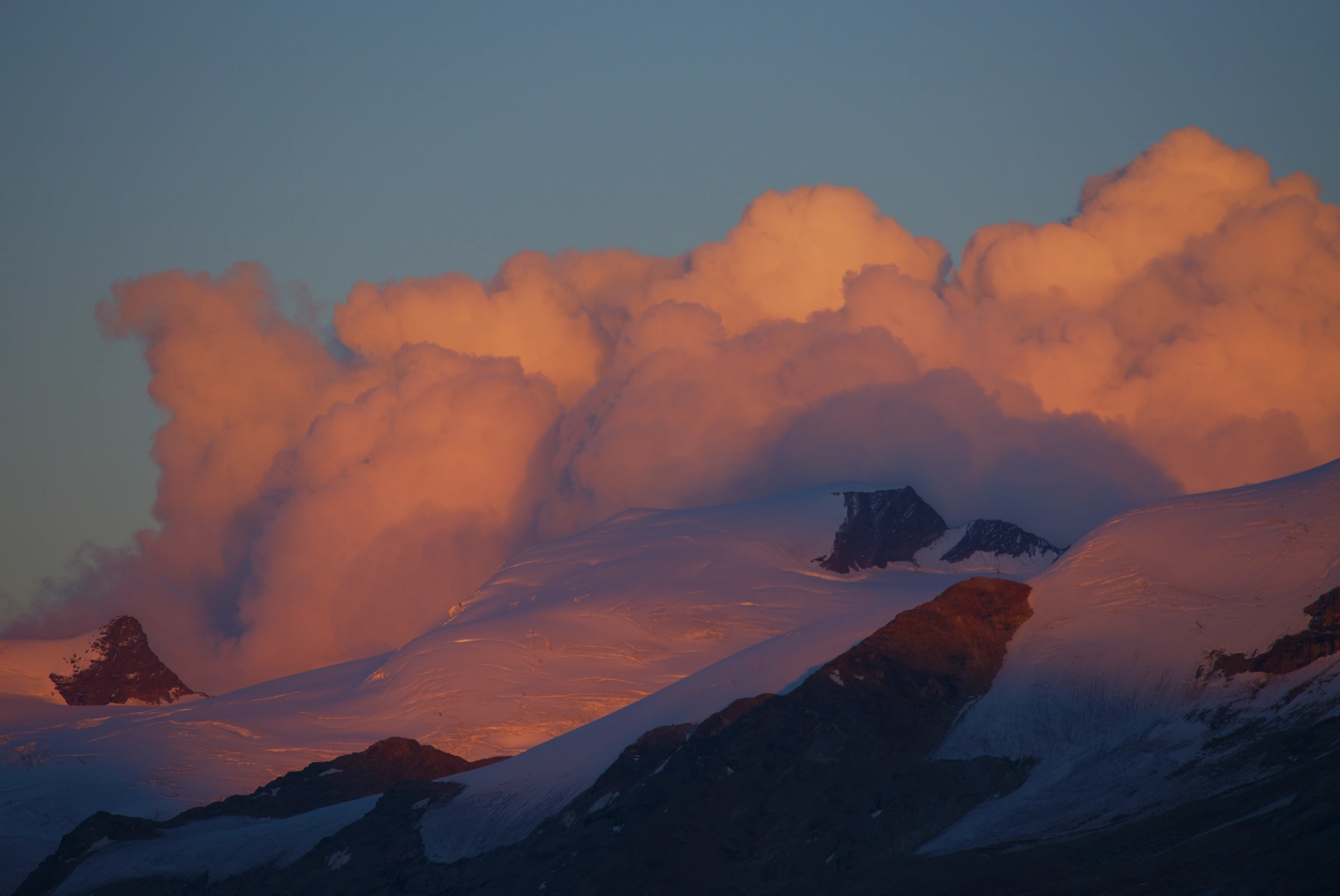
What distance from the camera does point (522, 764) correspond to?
86062 millimetres

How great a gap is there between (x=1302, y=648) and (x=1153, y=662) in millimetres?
6523

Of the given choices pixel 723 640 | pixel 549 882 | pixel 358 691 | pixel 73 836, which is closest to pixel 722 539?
pixel 723 640

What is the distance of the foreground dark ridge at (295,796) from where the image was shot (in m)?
92.7

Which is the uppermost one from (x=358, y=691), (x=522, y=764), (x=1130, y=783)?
(x=358, y=691)

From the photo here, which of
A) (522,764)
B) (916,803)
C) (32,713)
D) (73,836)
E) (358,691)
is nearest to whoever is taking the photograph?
(916,803)

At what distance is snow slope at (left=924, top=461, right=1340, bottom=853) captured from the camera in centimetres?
6153

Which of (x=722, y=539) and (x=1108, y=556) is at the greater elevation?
(x=722, y=539)

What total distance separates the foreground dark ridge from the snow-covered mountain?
30.4 feet

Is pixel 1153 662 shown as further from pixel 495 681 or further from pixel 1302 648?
pixel 495 681

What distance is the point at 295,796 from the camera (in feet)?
332

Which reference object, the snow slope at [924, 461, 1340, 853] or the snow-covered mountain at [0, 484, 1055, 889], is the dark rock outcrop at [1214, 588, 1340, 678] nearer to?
the snow slope at [924, 461, 1340, 853]

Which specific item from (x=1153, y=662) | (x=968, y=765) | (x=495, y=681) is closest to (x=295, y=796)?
(x=495, y=681)

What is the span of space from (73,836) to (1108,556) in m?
58.6

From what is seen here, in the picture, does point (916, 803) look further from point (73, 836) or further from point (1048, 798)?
point (73, 836)
